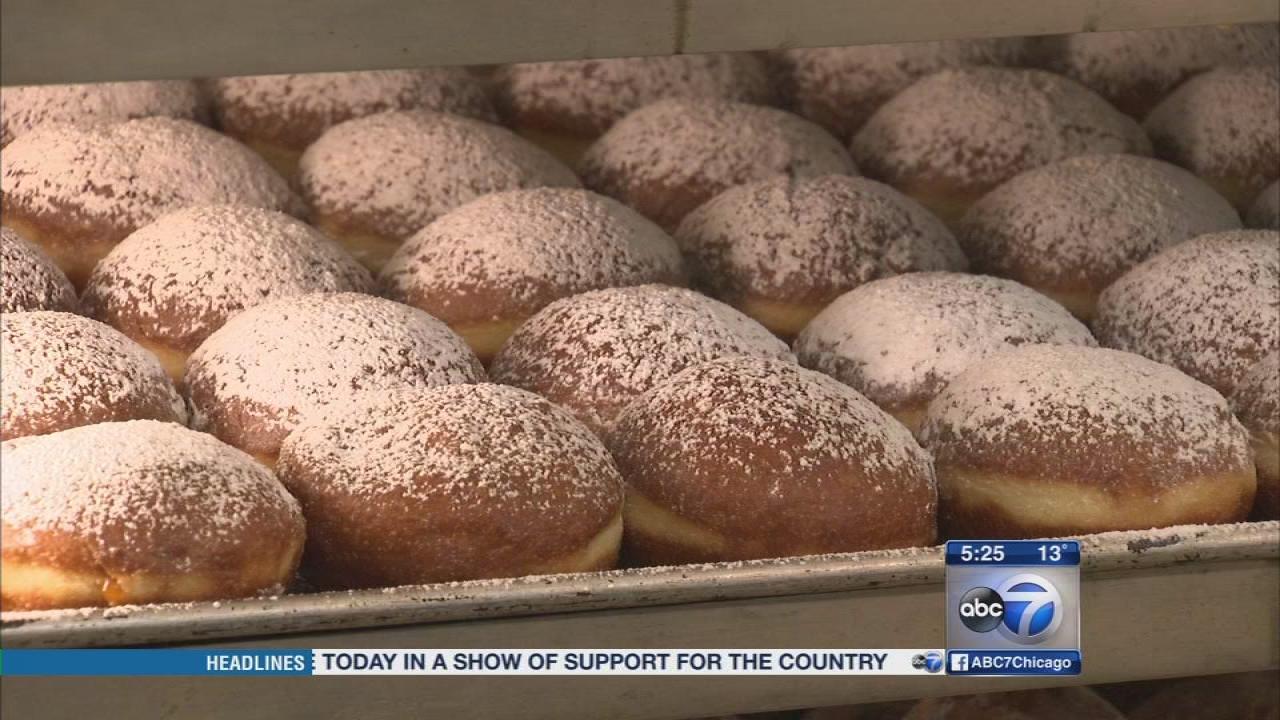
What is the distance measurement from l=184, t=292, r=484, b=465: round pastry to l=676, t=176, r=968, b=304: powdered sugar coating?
15.0 inches

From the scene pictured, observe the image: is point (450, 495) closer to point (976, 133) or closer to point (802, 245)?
point (802, 245)

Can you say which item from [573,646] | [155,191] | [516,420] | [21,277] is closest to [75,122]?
[155,191]

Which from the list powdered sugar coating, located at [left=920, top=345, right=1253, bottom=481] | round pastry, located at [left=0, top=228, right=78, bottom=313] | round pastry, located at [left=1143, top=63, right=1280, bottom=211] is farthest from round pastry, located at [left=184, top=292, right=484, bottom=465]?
round pastry, located at [left=1143, top=63, right=1280, bottom=211]

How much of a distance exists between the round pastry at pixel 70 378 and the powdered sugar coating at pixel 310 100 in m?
0.67

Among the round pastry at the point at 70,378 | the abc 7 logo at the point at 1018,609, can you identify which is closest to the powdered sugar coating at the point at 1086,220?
the abc 7 logo at the point at 1018,609

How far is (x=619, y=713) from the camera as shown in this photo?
3.75 ft

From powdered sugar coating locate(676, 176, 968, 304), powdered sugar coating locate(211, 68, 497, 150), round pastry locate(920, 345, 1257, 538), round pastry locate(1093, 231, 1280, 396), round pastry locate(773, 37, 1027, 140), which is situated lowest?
round pastry locate(920, 345, 1257, 538)

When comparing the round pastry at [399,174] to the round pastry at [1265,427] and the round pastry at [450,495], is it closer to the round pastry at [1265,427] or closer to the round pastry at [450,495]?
the round pastry at [450,495]

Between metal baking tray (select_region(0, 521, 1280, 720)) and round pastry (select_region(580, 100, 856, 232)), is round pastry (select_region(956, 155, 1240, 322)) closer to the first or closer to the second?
round pastry (select_region(580, 100, 856, 232))

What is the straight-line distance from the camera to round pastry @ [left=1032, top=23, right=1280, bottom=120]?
2225 millimetres

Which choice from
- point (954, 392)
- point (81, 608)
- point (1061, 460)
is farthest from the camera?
point (954, 392)

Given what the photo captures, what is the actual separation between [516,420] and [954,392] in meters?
0.42

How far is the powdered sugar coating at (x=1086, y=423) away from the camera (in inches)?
50.5

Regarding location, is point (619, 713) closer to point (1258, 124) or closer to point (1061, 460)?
point (1061, 460)
